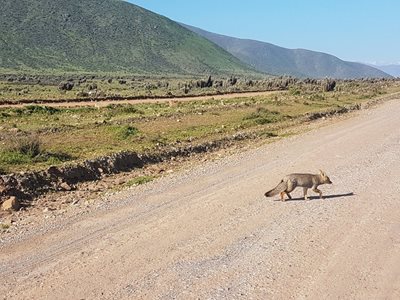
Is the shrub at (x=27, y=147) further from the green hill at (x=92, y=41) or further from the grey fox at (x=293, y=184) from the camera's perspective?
the green hill at (x=92, y=41)

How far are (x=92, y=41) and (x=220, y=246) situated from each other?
131796mm

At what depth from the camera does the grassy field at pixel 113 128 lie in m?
17.1

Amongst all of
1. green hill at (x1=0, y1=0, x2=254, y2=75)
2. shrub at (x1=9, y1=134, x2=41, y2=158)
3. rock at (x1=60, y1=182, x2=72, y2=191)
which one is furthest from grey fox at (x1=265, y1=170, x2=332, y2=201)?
green hill at (x1=0, y1=0, x2=254, y2=75)

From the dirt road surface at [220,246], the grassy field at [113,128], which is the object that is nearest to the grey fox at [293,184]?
the dirt road surface at [220,246]

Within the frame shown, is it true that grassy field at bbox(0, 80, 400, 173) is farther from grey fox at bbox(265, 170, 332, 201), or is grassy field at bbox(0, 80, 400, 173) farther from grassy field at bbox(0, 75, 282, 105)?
grassy field at bbox(0, 75, 282, 105)

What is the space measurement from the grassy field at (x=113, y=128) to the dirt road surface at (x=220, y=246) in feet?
16.7

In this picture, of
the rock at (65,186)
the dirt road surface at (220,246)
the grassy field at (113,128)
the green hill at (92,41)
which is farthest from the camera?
the green hill at (92,41)

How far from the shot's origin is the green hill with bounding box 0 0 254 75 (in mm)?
113125

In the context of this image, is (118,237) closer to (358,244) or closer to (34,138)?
(358,244)

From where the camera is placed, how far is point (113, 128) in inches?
896

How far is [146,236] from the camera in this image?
365 inches

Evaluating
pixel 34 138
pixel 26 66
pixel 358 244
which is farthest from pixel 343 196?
pixel 26 66

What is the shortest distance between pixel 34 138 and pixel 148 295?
470 inches

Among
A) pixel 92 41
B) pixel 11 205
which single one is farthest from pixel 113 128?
pixel 92 41
